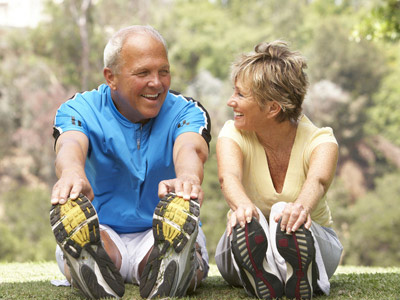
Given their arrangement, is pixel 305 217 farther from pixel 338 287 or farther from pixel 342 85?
pixel 342 85

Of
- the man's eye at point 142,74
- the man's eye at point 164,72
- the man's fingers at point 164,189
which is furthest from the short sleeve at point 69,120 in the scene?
the man's fingers at point 164,189

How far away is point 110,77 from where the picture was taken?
3.35 m

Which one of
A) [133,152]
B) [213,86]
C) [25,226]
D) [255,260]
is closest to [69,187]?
[133,152]

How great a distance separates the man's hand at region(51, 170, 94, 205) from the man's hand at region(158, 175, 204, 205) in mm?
334

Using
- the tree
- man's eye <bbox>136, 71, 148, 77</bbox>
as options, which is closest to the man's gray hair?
man's eye <bbox>136, 71, 148, 77</bbox>

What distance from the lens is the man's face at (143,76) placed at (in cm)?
320

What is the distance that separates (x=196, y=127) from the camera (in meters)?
3.30

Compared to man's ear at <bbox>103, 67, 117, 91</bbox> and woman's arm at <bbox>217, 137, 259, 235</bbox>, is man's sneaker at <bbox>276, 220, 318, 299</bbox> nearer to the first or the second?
woman's arm at <bbox>217, 137, 259, 235</bbox>

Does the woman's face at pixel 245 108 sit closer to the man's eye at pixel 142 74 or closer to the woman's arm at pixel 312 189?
the woman's arm at pixel 312 189

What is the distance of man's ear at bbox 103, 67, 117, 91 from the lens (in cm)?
333

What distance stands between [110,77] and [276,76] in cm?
90

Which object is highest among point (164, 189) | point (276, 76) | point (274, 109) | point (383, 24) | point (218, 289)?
point (383, 24)

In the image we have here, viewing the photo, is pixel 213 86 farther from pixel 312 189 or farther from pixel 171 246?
pixel 171 246

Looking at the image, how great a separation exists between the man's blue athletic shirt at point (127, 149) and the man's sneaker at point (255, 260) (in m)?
0.79
